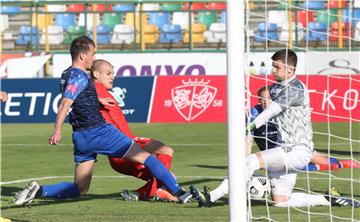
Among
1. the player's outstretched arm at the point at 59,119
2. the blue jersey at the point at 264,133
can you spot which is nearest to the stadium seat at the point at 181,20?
the blue jersey at the point at 264,133

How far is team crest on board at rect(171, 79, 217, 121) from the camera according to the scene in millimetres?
23547

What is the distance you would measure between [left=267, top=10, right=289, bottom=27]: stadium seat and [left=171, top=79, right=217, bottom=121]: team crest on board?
536cm

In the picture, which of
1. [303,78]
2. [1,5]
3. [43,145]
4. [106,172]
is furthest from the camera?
[1,5]

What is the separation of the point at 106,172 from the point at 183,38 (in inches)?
580

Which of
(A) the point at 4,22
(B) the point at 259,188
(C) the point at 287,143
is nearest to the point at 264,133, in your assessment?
(B) the point at 259,188

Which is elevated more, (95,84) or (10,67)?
(95,84)

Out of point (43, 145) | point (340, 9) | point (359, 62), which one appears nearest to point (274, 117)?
point (43, 145)

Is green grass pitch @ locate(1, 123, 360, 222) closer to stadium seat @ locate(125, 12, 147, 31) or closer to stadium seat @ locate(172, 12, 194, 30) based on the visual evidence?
stadium seat @ locate(125, 12, 147, 31)

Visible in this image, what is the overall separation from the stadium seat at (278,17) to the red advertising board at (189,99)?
527 centimetres

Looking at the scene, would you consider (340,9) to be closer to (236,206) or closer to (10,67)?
(10,67)

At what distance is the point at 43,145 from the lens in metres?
19.8

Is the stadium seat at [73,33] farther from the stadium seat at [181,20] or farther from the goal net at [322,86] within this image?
the goal net at [322,86]

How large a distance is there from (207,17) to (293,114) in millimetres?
21612

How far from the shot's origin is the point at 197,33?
31.1m
